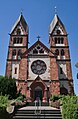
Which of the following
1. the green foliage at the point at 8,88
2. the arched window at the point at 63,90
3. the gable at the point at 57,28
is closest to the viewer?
the green foliage at the point at 8,88

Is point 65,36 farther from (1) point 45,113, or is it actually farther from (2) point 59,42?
(1) point 45,113

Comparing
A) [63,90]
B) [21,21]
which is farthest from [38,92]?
[21,21]

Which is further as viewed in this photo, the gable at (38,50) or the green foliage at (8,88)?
the gable at (38,50)

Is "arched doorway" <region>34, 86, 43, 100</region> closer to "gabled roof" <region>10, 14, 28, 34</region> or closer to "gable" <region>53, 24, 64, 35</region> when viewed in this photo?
"gable" <region>53, 24, 64, 35</region>

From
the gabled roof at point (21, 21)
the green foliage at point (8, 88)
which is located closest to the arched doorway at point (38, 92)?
the green foliage at point (8, 88)

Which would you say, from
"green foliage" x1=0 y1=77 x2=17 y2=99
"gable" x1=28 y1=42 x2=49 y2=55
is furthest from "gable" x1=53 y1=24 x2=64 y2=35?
"green foliage" x1=0 y1=77 x2=17 y2=99

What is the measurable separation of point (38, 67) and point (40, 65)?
61 centimetres

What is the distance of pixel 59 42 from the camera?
45.3m

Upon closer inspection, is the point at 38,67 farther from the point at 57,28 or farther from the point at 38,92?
the point at 57,28

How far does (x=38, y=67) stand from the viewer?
132 ft

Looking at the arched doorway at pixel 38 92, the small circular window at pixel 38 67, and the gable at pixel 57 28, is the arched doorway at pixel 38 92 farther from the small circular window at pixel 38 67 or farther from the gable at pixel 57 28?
the gable at pixel 57 28

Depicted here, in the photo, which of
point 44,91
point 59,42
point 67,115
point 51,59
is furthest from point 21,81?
point 67,115

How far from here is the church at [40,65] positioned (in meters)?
37.7

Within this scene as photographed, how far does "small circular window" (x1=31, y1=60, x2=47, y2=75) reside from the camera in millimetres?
39594
